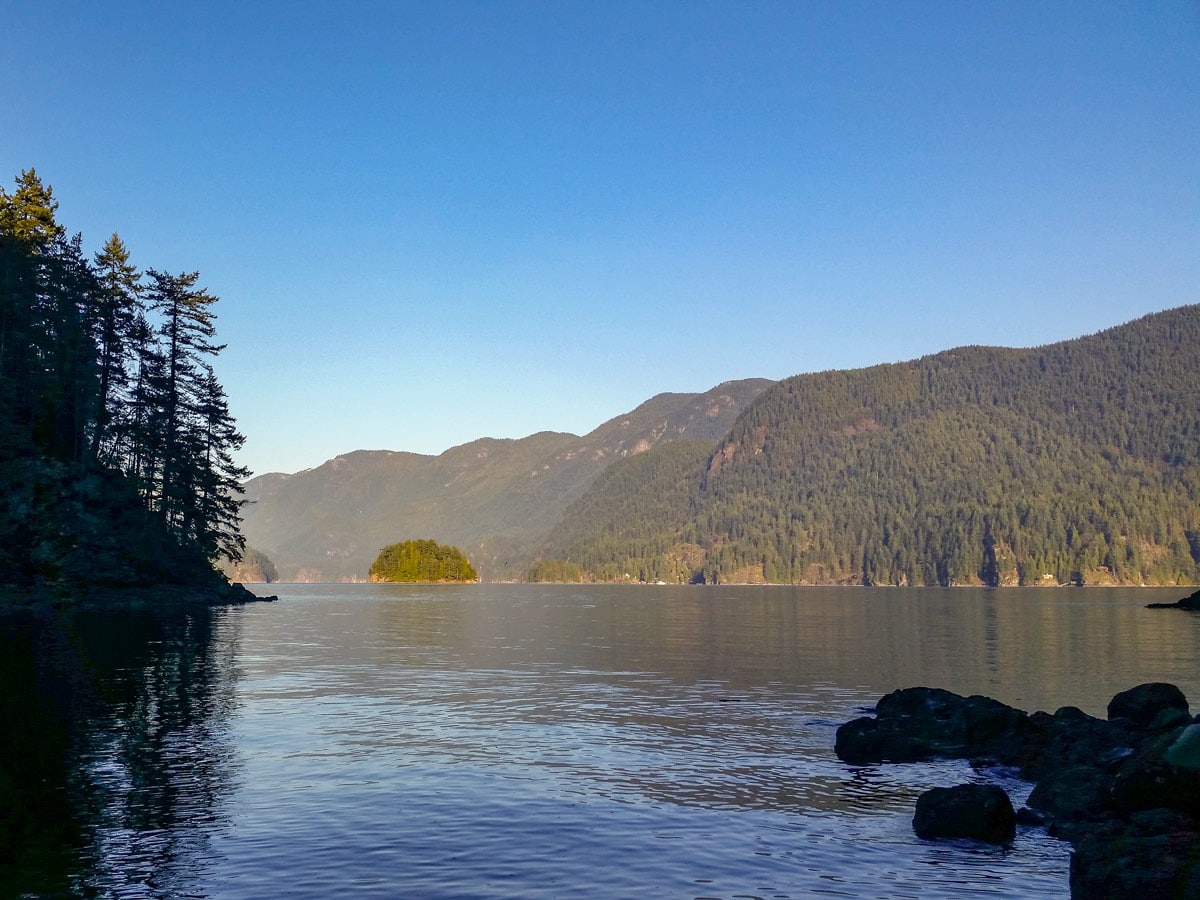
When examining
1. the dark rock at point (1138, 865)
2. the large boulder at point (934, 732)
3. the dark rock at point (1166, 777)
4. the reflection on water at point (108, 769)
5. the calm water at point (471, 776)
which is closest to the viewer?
the dark rock at point (1138, 865)

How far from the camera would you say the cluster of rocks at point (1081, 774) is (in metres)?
17.5

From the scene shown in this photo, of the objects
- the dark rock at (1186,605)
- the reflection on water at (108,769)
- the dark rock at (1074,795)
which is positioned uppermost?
the reflection on water at (108,769)

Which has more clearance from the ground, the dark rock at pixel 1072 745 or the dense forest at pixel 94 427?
the dense forest at pixel 94 427

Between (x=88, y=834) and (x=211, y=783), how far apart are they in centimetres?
533

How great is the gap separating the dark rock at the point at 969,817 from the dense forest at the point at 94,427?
78515 mm

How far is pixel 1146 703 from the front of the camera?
33906 millimetres

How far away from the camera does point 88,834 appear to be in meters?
19.5

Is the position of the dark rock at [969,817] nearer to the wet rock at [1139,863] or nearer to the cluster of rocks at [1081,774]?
the cluster of rocks at [1081,774]

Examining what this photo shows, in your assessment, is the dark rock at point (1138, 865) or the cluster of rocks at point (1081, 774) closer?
the dark rock at point (1138, 865)

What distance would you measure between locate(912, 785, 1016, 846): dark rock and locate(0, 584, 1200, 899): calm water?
2.10 feet

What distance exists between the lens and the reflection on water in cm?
1747

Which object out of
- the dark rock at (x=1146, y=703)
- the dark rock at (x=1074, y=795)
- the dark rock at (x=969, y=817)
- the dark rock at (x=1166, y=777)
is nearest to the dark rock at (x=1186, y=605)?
the dark rock at (x=1146, y=703)

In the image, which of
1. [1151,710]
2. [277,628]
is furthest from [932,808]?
[277,628]

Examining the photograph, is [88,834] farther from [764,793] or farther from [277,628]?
[277,628]
